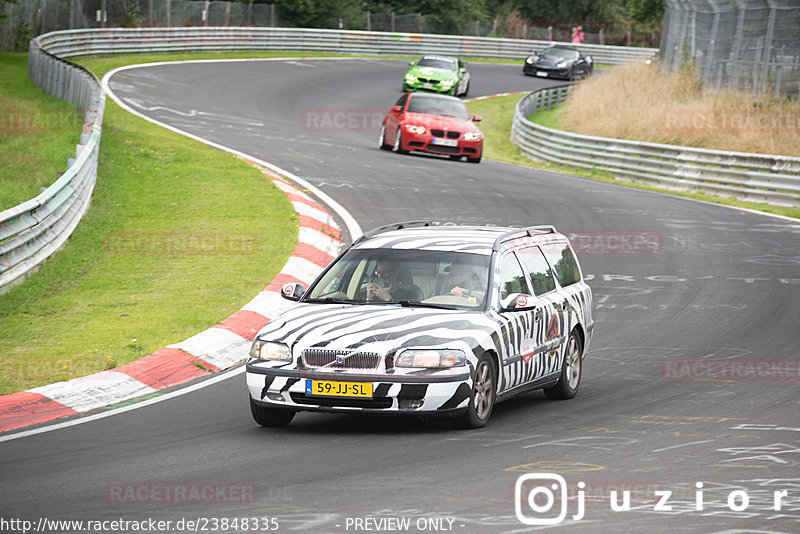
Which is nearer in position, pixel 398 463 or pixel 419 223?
pixel 398 463

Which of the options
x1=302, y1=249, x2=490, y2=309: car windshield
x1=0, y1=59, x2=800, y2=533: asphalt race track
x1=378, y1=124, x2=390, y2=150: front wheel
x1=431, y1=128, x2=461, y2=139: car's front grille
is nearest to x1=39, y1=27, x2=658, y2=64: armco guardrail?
x1=378, y1=124, x2=390, y2=150: front wheel

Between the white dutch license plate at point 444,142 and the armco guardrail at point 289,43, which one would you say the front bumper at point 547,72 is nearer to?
the armco guardrail at point 289,43

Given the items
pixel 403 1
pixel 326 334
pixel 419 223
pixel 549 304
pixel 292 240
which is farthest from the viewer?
pixel 403 1

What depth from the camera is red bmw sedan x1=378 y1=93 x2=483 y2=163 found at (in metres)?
28.4

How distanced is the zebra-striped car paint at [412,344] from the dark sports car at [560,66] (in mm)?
49009

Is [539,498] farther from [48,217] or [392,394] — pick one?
[48,217]

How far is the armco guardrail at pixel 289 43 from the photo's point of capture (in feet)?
147

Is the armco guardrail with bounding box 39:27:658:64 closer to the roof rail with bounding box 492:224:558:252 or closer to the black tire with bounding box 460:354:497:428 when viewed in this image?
the roof rail with bounding box 492:224:558:252

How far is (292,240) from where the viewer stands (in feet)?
55.1

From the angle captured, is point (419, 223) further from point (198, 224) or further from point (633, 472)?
point (198, 224)

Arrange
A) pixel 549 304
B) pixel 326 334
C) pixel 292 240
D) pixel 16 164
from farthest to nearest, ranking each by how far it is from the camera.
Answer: pixel 16 164
pixel 292 240
pixel 549 304
pixel 326 334

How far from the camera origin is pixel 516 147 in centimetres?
3628

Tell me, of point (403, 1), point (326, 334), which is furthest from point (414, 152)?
point (403, 1)

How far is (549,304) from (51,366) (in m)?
4.38
